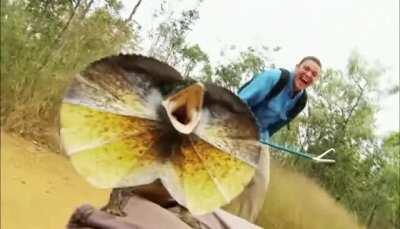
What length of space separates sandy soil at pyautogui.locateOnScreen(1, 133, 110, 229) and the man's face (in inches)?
12.0

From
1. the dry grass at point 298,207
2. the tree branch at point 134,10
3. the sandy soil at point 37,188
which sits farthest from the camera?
the dry grass at point 298,207

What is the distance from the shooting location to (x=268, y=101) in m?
1.10

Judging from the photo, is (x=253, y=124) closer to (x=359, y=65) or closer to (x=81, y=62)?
(x=81, y=62)

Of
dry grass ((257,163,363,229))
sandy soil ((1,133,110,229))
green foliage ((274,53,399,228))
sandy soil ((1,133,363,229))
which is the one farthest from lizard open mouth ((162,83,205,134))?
green foliage ((274,53,399,228))

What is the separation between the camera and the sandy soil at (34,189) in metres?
1.04

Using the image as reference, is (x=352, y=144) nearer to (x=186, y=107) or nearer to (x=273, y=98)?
(x=273, y=98)

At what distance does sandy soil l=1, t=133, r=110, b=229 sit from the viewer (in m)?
1.04

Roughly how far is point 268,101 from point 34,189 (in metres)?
0.35

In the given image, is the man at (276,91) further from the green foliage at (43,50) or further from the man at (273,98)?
the green foliage at (43,50)

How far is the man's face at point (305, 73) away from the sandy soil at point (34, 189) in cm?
30

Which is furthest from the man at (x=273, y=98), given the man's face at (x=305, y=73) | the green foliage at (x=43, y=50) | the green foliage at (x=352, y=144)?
the green foliage at (x=352, y=144)

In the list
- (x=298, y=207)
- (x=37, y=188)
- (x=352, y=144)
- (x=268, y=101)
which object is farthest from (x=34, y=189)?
(x=352, y=144)

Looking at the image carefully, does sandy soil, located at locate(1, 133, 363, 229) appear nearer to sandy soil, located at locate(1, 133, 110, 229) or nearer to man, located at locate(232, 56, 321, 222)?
sandy soil, located at locate(1, 133, 110, 229)

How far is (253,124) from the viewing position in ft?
2.55
